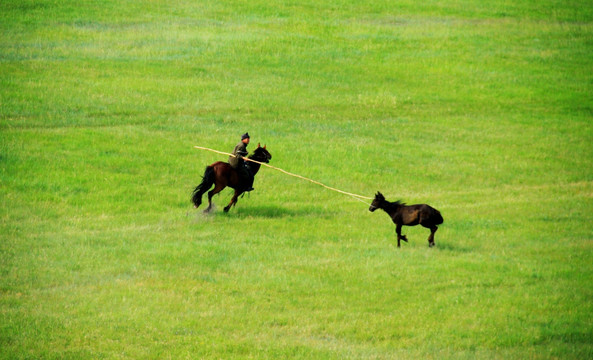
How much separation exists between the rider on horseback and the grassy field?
1168 millimetres

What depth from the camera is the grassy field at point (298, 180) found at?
17.0 metres

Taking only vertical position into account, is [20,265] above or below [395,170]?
below

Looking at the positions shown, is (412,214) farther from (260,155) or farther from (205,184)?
(205,184)

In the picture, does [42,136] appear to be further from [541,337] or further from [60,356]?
[541,337]

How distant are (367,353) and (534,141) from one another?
22.9m

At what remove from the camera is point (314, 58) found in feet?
151

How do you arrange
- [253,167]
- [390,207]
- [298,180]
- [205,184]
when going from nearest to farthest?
[390,207] < [205,184] < [253,167] < [298,180]

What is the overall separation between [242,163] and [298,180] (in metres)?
5.66

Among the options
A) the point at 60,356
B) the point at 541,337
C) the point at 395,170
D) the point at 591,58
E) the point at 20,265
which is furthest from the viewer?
the point at 591,58

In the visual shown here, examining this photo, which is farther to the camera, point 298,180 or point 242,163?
point 298,180

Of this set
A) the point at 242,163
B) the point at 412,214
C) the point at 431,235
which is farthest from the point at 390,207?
the point at 242,163

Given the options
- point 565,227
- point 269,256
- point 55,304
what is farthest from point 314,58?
point 55,304

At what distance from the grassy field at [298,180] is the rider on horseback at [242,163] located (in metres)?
1.17

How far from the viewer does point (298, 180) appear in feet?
98.1
